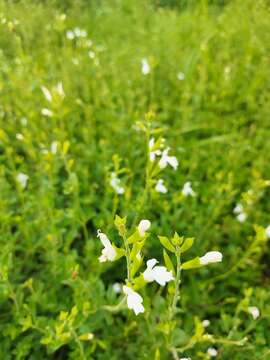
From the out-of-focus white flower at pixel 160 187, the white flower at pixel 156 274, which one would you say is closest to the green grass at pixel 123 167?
the out-of-focus white flower at pixel 160 187

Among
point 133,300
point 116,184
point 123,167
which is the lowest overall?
point 123,167

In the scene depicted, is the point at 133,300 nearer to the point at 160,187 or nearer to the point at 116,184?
the point at 160,187

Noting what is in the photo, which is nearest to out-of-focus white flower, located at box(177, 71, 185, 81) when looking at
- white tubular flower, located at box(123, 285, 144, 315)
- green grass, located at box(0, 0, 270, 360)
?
green grass, located at box(0, 0, 270, 360)

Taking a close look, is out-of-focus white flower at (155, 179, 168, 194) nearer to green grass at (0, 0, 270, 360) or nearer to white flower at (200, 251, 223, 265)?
green grass at (0, 0, 270, 360)

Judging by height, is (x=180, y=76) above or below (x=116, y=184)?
above

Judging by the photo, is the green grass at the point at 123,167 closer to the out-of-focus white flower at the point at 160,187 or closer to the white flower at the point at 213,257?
the out-of-focus white flower at the point at 160,187

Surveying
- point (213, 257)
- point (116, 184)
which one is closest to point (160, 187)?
point (116, 184)

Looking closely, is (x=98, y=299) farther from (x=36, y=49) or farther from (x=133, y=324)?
(x=36, y=49)

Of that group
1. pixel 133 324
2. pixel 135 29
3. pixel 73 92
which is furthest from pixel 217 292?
pixel 135 29

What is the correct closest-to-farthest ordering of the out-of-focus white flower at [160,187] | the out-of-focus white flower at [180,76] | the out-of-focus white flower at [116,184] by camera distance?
the out-of-focus white flower at [160,187], the out-of-focus white flower at [116,184], the out-of-focus white flower at [180,76]
